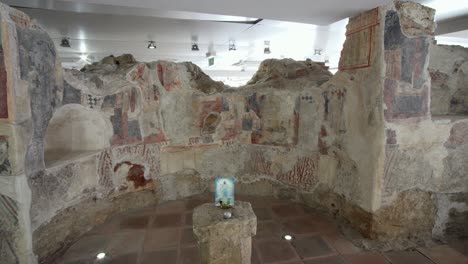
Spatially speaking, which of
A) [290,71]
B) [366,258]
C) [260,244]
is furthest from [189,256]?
[290,71]

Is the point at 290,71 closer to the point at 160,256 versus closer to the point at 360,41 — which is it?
the point at 360,41

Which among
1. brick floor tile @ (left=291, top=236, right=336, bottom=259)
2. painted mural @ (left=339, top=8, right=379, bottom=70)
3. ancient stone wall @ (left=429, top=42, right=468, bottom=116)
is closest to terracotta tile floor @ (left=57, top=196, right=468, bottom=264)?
brick floor tile @ (left=291, top=236, right=336, bottom=259)

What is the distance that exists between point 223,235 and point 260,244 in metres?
1.20

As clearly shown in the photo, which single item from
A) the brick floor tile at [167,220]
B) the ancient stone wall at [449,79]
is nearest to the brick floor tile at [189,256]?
the brick floor tile at [167,220]

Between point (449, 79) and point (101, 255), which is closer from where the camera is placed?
point (101, 255)

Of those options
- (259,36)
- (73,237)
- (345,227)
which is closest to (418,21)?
(345,227)

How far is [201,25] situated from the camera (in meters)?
5.37

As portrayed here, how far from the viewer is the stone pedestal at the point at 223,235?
6.67 ft

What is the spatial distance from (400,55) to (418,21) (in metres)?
0.43

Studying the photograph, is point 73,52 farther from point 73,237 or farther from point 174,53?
point 73,237

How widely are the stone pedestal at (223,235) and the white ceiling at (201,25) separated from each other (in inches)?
80.9

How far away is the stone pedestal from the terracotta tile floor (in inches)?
29.1

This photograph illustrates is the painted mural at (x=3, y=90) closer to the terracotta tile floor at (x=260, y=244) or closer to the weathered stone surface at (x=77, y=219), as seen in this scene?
the weathered stone surface at (x=77, y=219)

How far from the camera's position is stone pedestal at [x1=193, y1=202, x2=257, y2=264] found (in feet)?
6.67
